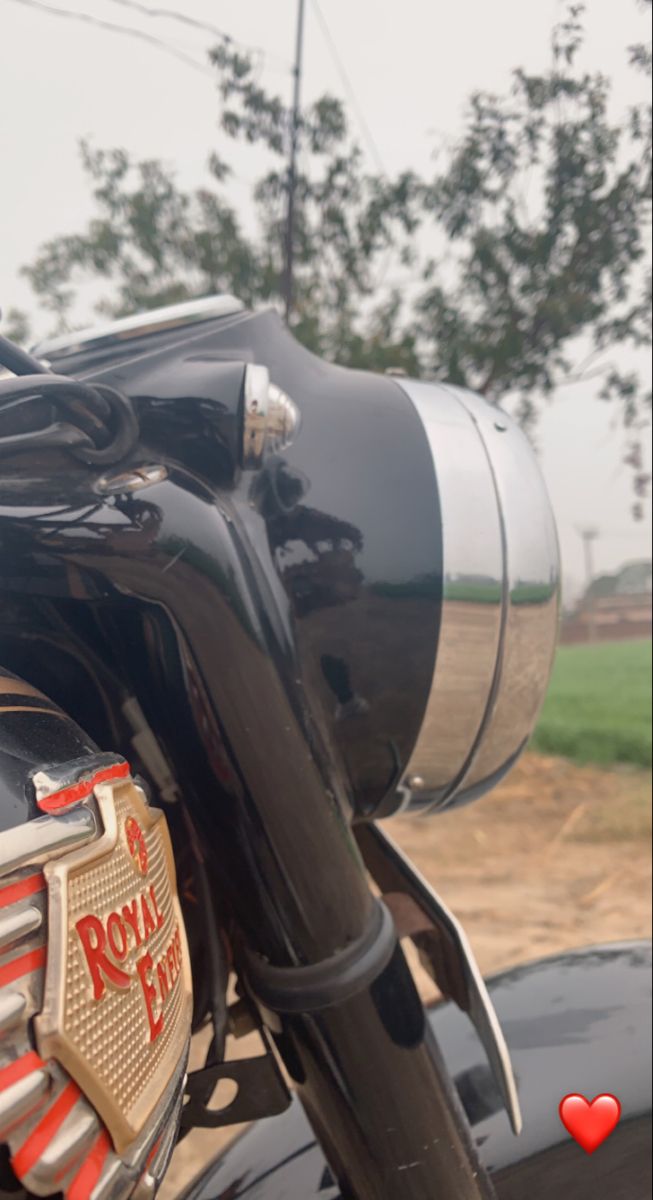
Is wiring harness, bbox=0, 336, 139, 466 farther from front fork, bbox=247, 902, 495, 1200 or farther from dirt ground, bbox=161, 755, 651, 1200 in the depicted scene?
dirt ground, bbox=161, 755, 651, 1200

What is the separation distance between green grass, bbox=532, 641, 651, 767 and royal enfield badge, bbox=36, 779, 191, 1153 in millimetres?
3576

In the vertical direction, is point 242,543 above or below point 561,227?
below

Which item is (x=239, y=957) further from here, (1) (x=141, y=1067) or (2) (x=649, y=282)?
(2) (x=649, y=282)

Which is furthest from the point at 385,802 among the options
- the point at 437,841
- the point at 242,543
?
the point at 437,841

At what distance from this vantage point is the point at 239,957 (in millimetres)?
787

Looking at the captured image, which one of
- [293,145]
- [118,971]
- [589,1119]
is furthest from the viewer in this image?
[293,145]

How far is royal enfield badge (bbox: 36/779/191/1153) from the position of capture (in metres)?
0.44

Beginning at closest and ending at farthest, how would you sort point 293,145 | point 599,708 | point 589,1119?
1. point 589,1119
2. point 293,145
3. point 599,708

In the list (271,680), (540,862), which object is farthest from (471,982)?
(540,862)

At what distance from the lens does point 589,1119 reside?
0.91 meters

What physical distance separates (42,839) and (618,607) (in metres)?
3.21

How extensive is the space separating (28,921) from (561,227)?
3117mm

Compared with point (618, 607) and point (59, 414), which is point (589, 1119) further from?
point (618, 607)

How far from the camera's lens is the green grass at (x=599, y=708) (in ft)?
14.2
